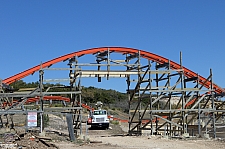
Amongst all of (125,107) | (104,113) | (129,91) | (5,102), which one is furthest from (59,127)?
(125,107)

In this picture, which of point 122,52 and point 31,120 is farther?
point 122,52

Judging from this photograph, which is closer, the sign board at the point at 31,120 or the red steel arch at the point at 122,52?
the sign board at the point at 31,120

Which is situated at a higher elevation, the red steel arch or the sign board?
the red steel arch

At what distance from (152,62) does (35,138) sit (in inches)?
591

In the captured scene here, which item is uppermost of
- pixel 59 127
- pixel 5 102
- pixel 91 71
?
pixel 91 71

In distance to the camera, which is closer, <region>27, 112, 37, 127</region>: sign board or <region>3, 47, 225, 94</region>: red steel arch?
<region>27, 112, 37, 127</region>: sign board

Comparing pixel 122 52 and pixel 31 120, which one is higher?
pixel 122 52

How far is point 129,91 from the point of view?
32.4 m

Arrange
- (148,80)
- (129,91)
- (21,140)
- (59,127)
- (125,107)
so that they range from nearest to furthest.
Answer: (21,140), (148,80), (129,91), (59,127), (125,107)

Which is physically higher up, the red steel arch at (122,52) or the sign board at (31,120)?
the red steel arch at (122,52)

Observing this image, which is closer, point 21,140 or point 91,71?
point 21,140

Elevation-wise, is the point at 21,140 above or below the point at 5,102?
below

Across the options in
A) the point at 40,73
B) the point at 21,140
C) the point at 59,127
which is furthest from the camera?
the point at 59,127

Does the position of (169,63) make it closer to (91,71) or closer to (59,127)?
(91,71)
